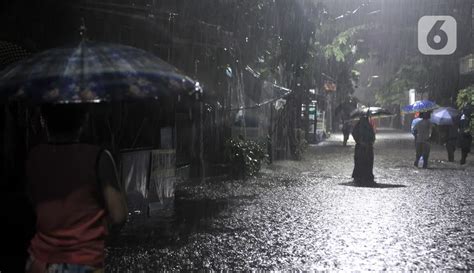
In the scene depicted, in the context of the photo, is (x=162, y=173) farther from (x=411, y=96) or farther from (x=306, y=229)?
(x=411, y=96)

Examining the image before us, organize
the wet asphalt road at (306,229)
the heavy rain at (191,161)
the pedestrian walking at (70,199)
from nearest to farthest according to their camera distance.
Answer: the pedestrian walking at (70,199), the heavy rain at (191,161), the wet asphalt road at (306,229)

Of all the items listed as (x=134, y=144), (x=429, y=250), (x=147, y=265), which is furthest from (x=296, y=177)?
(x=147, y=265)

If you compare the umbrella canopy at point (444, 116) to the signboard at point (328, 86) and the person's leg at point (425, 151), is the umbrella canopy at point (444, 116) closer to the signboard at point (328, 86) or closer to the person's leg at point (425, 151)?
the person's leg at point (425, 151)

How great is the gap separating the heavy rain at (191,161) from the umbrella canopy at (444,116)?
94mm

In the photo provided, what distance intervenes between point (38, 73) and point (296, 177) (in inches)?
532

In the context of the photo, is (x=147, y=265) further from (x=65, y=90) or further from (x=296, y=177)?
(x=296, y=177)

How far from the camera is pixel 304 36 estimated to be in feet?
56.2

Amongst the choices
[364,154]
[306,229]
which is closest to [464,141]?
[364,154]

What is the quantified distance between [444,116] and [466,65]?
11.2 m

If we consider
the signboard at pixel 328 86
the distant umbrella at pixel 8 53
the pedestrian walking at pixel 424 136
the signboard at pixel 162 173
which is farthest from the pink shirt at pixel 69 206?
the signboard at pixel 328 86

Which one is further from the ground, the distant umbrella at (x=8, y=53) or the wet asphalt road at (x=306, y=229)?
the distant umbrella at (x=8, y=53)

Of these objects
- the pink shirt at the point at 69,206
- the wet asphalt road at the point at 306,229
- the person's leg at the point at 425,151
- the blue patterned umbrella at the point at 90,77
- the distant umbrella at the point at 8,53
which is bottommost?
the wet asphalt road at the point at 306,229

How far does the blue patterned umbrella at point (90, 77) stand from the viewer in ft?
11.6

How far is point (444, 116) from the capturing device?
2403 cm
